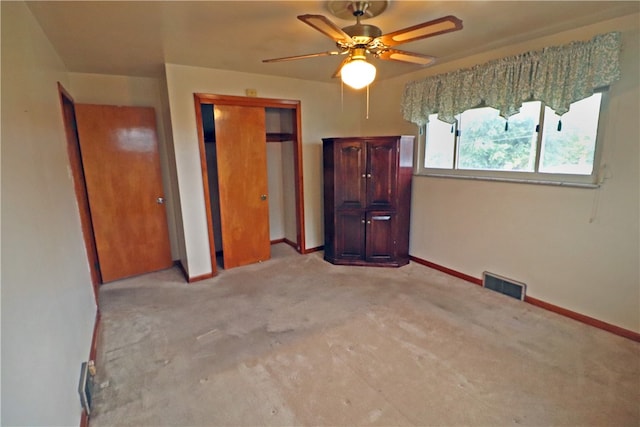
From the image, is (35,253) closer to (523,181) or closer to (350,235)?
(350,235)

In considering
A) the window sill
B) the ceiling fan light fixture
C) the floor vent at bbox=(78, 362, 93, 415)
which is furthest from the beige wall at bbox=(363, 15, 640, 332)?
the floor vent at bbox=(78, 362, 93, 415)

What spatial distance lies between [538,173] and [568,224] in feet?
1.62

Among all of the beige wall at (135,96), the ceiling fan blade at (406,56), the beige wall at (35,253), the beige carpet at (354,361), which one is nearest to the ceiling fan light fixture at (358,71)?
the ceiling fan blade at (406,56)

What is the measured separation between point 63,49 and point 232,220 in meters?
2.19

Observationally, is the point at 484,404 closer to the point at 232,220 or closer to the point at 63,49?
the point at 232,220

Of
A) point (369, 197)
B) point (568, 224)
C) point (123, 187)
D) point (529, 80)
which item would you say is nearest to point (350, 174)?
point (369, 197)

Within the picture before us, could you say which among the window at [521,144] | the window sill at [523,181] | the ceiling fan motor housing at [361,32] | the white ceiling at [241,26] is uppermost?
the white ceiling at [241,26]

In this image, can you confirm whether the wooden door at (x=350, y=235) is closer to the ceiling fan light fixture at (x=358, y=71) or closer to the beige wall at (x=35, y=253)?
the ceiling fan light fixture at (x=358, y=71)

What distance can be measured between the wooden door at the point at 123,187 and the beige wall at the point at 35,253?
3.60 feet

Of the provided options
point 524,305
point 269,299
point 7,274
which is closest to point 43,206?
point 7,274

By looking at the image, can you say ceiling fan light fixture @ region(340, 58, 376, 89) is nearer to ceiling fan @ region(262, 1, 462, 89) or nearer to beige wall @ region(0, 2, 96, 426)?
ceiling fan @ region(262, 1, 462, 89)

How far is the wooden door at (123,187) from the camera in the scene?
338 centimetres

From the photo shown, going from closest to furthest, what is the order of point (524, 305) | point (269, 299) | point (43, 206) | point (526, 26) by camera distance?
point (43, 206) < point (526, 26) < point (524, 305) < point (269, 299)

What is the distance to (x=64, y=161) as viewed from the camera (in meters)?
2.45
